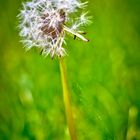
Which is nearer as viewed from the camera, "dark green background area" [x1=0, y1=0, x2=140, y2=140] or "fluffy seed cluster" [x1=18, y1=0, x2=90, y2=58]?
"fluffy seed cluster" [x1=18, y1=0, x2=90, y2=58]

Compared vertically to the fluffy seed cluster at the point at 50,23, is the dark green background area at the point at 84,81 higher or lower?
lower

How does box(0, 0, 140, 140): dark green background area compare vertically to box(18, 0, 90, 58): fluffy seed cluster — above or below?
below

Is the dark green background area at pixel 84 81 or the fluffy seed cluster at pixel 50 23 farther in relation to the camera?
the dark green background area at pixel 84 81

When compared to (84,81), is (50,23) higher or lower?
higher
